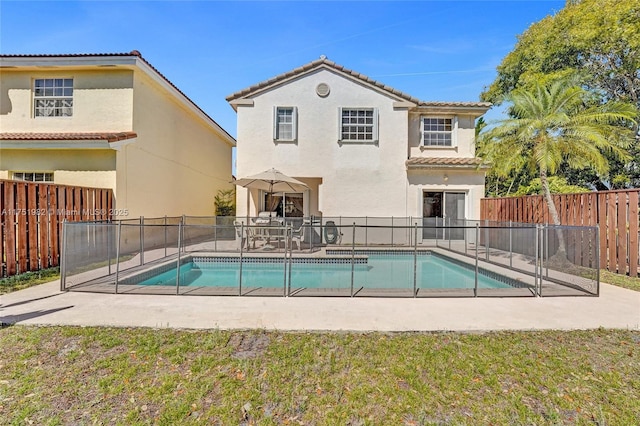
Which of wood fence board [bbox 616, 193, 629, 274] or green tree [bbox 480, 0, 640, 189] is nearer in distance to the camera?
wood fence board [bbox 616, 193, 629, 274]

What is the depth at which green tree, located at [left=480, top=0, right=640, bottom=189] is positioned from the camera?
16.6 metres

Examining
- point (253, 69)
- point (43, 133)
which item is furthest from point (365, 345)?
point (253, 69)

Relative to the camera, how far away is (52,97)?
11734 millimetres

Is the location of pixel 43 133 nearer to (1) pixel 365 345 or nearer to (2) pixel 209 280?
(2) pixel 209 280

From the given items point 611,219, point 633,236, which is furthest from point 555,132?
point 633,236

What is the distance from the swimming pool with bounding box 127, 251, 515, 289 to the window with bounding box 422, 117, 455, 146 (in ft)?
21.1

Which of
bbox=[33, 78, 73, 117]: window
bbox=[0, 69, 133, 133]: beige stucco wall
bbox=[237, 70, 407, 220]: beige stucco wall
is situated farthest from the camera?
bbox=[237, 70, 407, 220]: beige stucco wall

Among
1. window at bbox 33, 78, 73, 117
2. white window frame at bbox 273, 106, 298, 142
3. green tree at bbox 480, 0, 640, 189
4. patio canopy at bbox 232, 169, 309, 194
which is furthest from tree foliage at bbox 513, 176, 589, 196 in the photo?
window at bbox 33, 78, 73, 117

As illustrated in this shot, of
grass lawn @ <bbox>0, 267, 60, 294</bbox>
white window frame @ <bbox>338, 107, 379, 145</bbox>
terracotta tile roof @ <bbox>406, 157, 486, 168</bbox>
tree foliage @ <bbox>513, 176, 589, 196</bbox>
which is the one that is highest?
white window frame @ <bbox>338, 107, 379, 145</bbox>

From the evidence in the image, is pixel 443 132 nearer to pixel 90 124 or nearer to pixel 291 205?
pixel 291 205

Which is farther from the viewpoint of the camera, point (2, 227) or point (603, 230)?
point (603, 230)

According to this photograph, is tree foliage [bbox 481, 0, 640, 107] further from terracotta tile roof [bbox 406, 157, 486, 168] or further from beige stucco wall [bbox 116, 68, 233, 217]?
beige stucco wall [bbox 116, 68, 233, 217]

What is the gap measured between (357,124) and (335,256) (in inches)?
277

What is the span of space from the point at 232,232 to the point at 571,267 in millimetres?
9566
